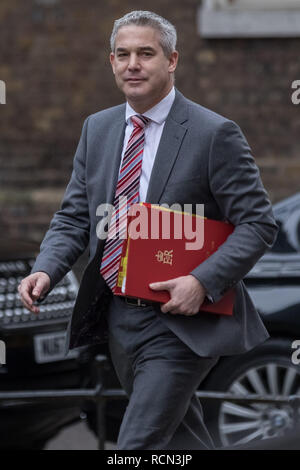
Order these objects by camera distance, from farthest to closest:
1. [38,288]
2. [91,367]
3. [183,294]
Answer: [91,367]
[38,288]
[183,294]

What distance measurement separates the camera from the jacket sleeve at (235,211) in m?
2.72

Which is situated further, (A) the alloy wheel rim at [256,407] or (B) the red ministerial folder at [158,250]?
(A) the alloy wheel rim at [256,407]

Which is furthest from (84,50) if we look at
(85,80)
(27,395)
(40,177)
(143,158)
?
(143,158)

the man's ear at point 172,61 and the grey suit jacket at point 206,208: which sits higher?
the man's ear at point 172,61

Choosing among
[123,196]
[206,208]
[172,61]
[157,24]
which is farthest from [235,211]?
[157,24]

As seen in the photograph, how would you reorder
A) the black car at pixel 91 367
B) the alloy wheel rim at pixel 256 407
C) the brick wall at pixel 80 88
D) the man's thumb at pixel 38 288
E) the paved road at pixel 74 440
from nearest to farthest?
the man's thumb at pixel 38 288 < the black car at pixel 91 367 < the alloy wheel rim at pixel 256 407 < the paved road at pixel 74 440 < the brick wall at pixel 80 88

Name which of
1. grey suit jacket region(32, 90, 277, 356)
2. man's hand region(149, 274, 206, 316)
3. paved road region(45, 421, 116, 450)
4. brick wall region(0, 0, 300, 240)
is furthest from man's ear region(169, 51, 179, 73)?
brick wall region(0, 0, 300, 240)

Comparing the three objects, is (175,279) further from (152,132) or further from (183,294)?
(152,132)

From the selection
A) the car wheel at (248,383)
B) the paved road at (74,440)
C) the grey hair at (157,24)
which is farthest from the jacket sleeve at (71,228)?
the paved road at (74,440)

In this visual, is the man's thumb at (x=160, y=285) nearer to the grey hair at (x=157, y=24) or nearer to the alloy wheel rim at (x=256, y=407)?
the grey hair at (x=157, y=24)

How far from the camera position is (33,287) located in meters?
2.85

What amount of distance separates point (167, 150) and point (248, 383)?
2103mm

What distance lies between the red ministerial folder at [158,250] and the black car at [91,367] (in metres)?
1.66

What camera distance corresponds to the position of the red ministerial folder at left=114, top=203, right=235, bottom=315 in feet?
8.84
